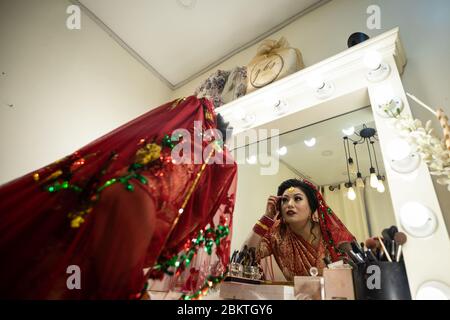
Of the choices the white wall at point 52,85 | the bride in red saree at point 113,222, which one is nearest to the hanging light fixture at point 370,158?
the bride in red saree at point 113,222

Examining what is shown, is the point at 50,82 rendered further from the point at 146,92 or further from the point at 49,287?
the point at 49,287

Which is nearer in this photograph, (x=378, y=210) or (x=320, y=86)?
(x=378, y=210)

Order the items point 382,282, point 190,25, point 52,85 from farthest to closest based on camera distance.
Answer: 1. point 190,25
2. point 52,85
3. point 382,282

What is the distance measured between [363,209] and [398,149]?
8.2 inches

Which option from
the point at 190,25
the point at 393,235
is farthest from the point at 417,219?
the point at 190,25

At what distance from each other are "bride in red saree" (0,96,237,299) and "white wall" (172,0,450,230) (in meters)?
0.70

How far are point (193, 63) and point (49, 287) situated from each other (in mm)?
1682

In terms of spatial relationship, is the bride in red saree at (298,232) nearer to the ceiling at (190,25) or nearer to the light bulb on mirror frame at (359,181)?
the light bulb on mirror frame at (359,181)

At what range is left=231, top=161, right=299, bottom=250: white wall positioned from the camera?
0.99 meters

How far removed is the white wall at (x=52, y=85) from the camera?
1173mm

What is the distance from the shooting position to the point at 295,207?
3.01 feet

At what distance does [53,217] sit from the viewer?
0.51 meters

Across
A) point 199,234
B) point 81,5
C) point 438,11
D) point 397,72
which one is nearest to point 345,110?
point 397,72

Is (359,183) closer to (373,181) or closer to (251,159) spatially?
(373,181)
